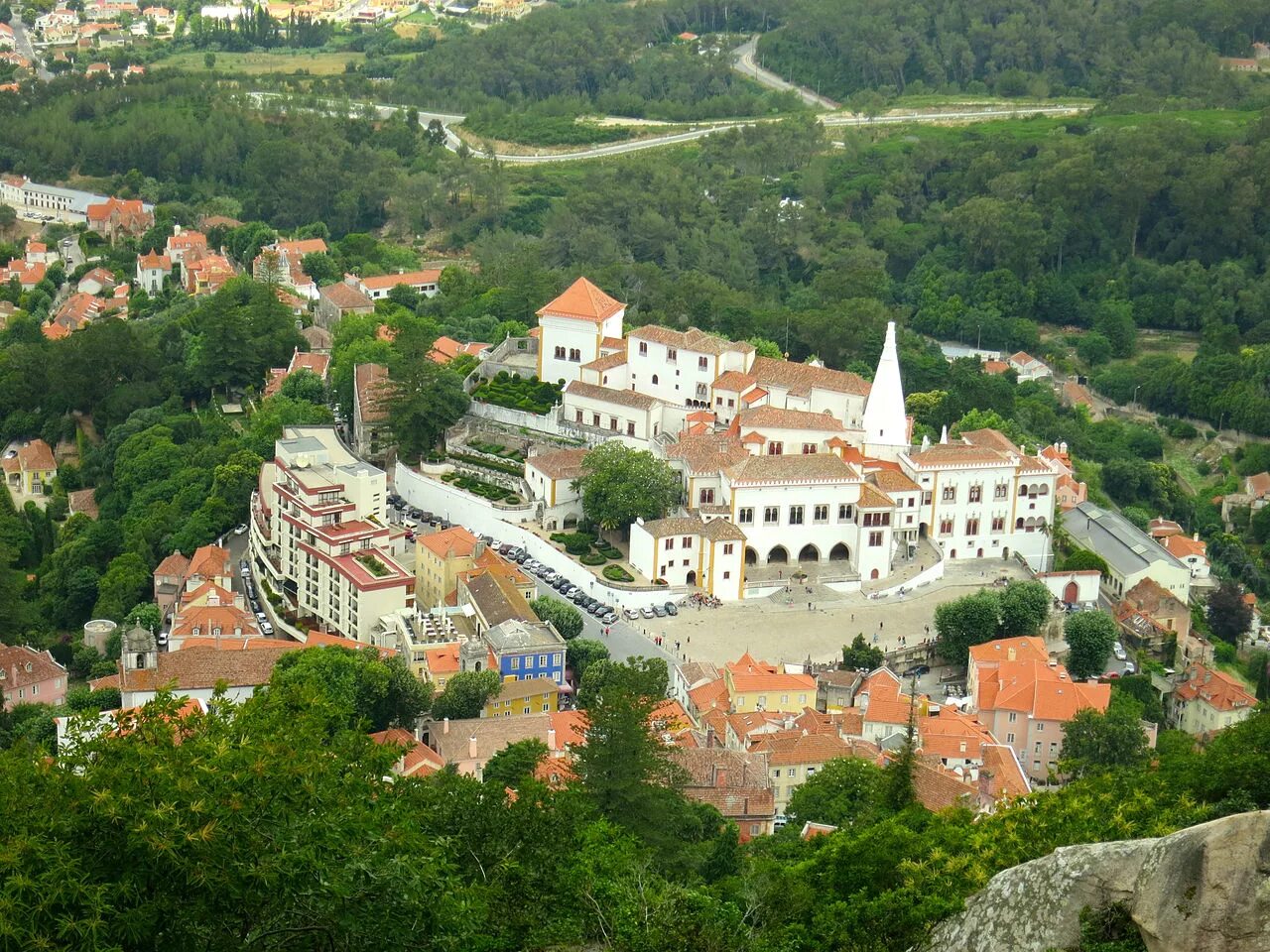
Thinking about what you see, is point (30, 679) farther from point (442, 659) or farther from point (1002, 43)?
point (1002, 43)

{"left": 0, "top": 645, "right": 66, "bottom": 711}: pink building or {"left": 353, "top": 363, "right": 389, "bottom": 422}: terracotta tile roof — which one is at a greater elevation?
{"left": 353, "top": 363, "right": 389, "bottom": 422}: terracotta tile roof

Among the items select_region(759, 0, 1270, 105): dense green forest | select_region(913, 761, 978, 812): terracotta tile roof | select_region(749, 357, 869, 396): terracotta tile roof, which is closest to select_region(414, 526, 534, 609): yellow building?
select_region(749, 357, 869, 396): terracotta tile roof

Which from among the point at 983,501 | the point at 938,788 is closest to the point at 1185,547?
the point at 983,501

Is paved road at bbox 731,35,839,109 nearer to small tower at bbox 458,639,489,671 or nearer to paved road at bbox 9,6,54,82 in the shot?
paved road at bbox 9,6,54,82

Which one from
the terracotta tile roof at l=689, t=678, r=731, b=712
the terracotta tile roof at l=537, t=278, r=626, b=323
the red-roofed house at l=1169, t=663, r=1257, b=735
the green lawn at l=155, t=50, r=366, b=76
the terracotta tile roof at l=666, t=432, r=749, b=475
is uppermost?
the terracotta tile roof at l=537, t=278, r=626, b=323

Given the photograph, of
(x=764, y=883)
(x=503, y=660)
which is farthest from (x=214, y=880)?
(x=503, y=660)

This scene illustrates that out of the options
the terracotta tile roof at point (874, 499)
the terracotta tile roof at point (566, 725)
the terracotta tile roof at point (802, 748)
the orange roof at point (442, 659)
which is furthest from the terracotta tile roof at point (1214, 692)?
the orange roof at point (442, 659)

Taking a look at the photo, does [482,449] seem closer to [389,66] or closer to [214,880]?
[214,880]
